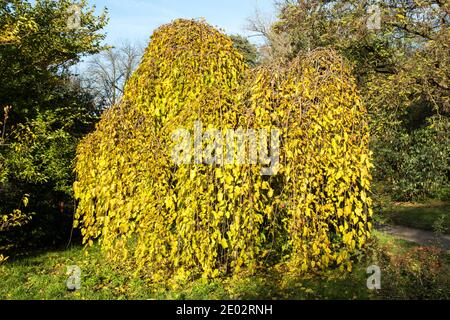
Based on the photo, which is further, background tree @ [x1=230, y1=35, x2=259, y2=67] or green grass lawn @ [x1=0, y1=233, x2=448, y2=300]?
background tree @ [x1=230, y1=35, x2=259, y2=67]

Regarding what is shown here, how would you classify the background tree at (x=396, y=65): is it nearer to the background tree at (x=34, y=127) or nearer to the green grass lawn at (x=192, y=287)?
the green grass lawn at (x=192, y=287)

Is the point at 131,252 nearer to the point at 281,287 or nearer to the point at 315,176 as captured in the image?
the point at 281,287

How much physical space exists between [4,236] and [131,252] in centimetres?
185

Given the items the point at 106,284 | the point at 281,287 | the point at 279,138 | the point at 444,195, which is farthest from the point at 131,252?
the point at 444,195

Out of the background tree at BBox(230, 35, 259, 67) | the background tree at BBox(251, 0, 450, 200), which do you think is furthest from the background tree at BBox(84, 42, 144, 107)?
the background tree at BBox(251, 0, 450, 200)

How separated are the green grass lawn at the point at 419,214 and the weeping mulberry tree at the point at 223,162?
4.30 metres

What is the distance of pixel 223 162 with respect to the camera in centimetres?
364

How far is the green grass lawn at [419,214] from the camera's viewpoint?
8023 mm

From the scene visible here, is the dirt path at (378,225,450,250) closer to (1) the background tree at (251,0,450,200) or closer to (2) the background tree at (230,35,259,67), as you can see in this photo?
(1) the background tree at (251,0,450,200)

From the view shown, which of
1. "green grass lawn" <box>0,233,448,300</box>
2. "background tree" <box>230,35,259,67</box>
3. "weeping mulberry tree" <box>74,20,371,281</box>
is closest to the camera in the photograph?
"weeping mulberry tree" <box>74,20,371,281</box>

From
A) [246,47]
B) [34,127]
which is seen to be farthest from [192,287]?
A: [246,47]

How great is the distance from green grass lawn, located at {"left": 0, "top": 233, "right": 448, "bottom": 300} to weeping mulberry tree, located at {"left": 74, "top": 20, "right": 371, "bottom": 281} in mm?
202

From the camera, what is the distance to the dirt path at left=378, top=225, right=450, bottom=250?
21.5 ft

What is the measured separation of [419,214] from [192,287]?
6893 millimetres
